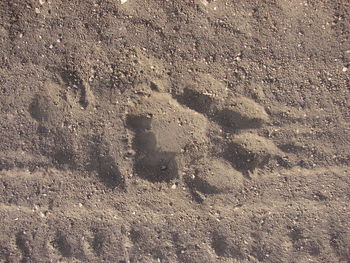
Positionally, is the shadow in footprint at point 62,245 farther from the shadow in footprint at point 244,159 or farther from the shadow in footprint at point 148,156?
the shadow in footprint at point 244,159

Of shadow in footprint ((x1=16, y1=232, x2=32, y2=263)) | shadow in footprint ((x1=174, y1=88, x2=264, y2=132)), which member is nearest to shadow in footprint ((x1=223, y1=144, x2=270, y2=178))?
shadow in footprint ((x1=174, y1=88, x2=264, y2=132))

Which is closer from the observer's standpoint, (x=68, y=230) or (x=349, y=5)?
(x=349, y=5)

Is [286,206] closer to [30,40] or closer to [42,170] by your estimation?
[42,170]

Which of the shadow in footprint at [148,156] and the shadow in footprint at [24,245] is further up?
the shadow in footprint at [148,156]

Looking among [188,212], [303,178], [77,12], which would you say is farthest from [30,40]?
[303,178]

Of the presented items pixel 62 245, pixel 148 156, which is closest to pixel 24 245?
pixel 62 245

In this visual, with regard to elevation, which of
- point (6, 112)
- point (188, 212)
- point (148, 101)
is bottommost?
point (6, 112)

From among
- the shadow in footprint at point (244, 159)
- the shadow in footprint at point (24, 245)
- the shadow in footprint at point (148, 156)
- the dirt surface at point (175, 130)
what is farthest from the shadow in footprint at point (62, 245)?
the shadow in footprint at point (244, 159)

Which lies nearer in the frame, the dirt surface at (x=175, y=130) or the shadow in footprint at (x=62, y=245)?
the dirt surface at (x=175, y=130)
